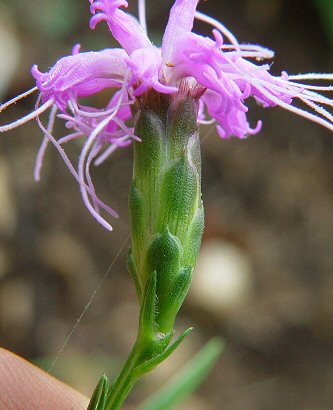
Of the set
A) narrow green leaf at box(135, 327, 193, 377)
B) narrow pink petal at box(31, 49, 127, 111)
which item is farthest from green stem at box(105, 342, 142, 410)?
narrow pink petal at box(31, 49, 127, 111)

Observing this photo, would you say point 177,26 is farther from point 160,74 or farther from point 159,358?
point 159,358

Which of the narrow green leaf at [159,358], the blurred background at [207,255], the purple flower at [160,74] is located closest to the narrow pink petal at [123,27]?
the purple flower at [160,74]

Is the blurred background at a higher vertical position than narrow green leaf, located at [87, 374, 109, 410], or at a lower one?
lower

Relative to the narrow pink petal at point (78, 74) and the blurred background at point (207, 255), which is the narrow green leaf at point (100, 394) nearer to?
the narrow pink petal at point (78, 74)

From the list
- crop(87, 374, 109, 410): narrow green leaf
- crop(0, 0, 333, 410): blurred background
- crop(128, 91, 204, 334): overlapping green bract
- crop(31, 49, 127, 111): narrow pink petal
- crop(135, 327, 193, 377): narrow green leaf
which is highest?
crop(31, 49, 127, 111): narrow pink petal

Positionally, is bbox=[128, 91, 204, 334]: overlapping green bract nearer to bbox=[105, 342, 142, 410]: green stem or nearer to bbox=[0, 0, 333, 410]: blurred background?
bbox=[105, 342, 142, 410]: green stem

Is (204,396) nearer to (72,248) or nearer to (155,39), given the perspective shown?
(72,248)
